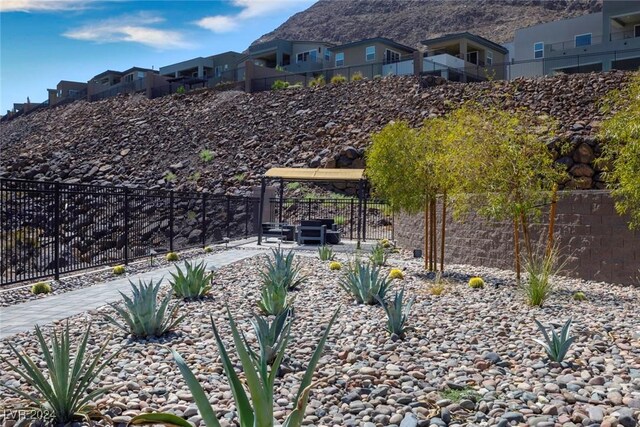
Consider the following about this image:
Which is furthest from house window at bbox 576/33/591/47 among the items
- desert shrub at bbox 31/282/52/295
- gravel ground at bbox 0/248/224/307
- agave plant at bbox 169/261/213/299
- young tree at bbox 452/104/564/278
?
desert shrub at bbox 31/282/52/295

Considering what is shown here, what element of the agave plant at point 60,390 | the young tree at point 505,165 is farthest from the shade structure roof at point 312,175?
the agave plant at point 60,390

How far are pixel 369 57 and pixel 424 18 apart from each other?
7485 centimetres

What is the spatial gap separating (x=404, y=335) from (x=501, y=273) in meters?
7.34

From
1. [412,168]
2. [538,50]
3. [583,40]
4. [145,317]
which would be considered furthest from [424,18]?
[145,317]

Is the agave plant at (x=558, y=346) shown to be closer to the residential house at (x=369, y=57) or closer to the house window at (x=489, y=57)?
the residential house at (x=369, y=57)

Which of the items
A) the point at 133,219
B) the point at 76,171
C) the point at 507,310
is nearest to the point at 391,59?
the point at 76,171

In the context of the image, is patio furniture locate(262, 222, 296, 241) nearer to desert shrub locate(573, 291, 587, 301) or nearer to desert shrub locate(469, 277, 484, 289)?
desert shrub locate(469, 277, 484, 289)

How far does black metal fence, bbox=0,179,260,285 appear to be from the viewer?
36.8 ft

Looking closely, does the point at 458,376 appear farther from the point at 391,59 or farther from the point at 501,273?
the point at 391,59

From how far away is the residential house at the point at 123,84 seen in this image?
54281 millimetres

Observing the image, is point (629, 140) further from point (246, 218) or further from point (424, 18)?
point (424, 18)

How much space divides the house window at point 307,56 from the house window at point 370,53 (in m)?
9.13

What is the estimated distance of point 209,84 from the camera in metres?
53.0

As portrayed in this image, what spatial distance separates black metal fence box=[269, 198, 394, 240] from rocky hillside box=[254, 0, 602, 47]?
72.8m
